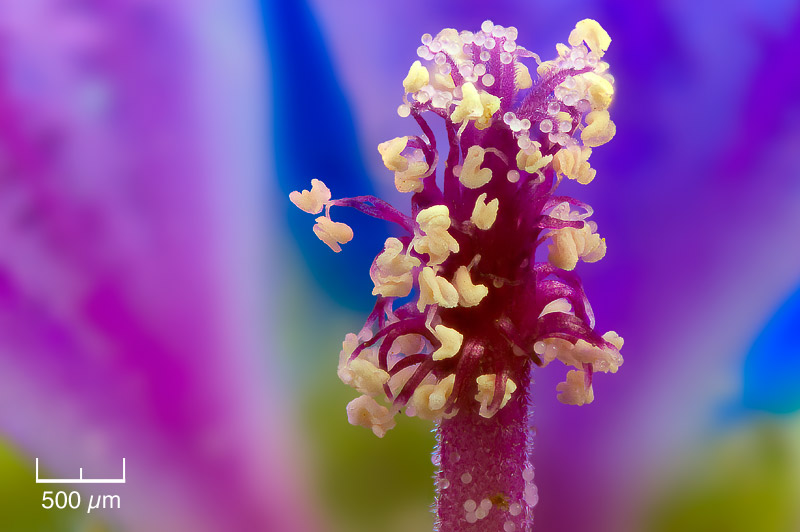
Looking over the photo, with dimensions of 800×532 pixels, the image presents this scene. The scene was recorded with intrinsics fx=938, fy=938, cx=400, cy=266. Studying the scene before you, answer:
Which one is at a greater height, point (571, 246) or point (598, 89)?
point (598, 89)

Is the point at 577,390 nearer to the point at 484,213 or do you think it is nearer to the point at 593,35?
the point at 484,213

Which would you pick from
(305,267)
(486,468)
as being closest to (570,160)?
(486,468)

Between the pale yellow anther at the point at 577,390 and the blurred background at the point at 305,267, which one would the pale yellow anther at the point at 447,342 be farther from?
the blurred background at the point at 305,267

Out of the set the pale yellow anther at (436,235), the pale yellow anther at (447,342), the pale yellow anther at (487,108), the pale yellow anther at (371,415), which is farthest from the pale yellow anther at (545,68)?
the pale yellow anther at (371,415)

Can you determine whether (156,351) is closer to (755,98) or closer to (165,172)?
(165,172)

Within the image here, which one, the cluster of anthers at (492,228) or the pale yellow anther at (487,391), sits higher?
the cluster of anthers at (492,228)

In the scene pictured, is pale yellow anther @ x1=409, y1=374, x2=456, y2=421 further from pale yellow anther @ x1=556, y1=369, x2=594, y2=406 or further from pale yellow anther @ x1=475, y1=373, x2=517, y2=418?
pale yellow anther @ x1=556, y1=369, x2=594, y2=406

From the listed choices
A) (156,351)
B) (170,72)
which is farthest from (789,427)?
(170,72)

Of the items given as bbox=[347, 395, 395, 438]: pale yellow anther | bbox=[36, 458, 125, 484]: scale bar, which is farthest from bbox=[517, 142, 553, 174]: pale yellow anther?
bbox=[36, 458, 125, 484]: scale bar
